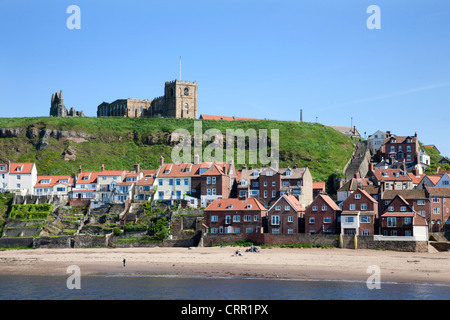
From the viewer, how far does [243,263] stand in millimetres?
65875

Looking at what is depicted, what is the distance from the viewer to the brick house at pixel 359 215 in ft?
238

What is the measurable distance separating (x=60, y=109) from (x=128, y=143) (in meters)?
41.3

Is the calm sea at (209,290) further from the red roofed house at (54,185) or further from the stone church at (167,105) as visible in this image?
the stone church at (167,105)

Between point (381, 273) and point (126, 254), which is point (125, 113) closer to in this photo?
point (126, 254)

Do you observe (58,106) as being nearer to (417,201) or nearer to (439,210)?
(417,201)

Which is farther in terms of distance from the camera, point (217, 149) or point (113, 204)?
point (217, 149)

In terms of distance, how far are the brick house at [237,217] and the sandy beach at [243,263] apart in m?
4.50

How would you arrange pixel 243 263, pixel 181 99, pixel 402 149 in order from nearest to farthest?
pixel 243 263, pixel 402 149, pixel 181 99
